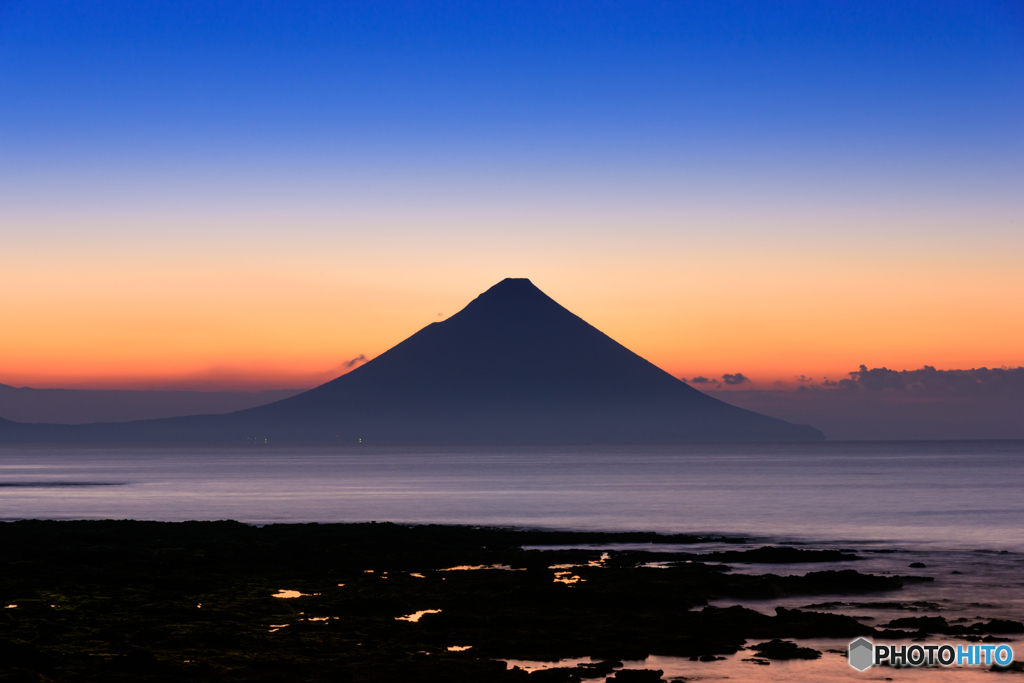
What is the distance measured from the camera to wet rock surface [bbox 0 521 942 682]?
1681cm

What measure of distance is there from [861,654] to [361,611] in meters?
10.4

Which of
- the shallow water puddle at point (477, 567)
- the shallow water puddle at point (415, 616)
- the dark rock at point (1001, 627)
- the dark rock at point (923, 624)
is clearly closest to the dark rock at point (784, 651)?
the dark rock at point (923, 624)

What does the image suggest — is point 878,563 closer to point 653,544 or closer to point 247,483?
point 653,544

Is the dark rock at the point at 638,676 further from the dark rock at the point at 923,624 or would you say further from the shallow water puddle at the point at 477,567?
the shallow water puddle at the point at 477,567

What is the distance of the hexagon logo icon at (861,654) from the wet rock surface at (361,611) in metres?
0.95

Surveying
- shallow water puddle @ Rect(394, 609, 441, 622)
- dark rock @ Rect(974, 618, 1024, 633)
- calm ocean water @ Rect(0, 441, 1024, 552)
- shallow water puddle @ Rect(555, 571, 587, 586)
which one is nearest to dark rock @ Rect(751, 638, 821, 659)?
dark rock @ Rect(974, 618, 1024, 633)

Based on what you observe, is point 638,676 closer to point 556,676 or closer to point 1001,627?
point 556,676

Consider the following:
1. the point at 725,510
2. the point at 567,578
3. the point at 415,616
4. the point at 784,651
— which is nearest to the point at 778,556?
the point at 567,578

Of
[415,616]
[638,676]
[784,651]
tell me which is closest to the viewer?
[638,676]

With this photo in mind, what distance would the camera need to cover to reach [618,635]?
63.9ft

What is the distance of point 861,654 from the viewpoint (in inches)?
716

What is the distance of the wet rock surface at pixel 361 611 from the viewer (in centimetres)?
1681

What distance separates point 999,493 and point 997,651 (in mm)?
64041

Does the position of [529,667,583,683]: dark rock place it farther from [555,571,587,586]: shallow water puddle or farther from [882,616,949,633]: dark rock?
[555,571,587,586]: shallow water puddle
